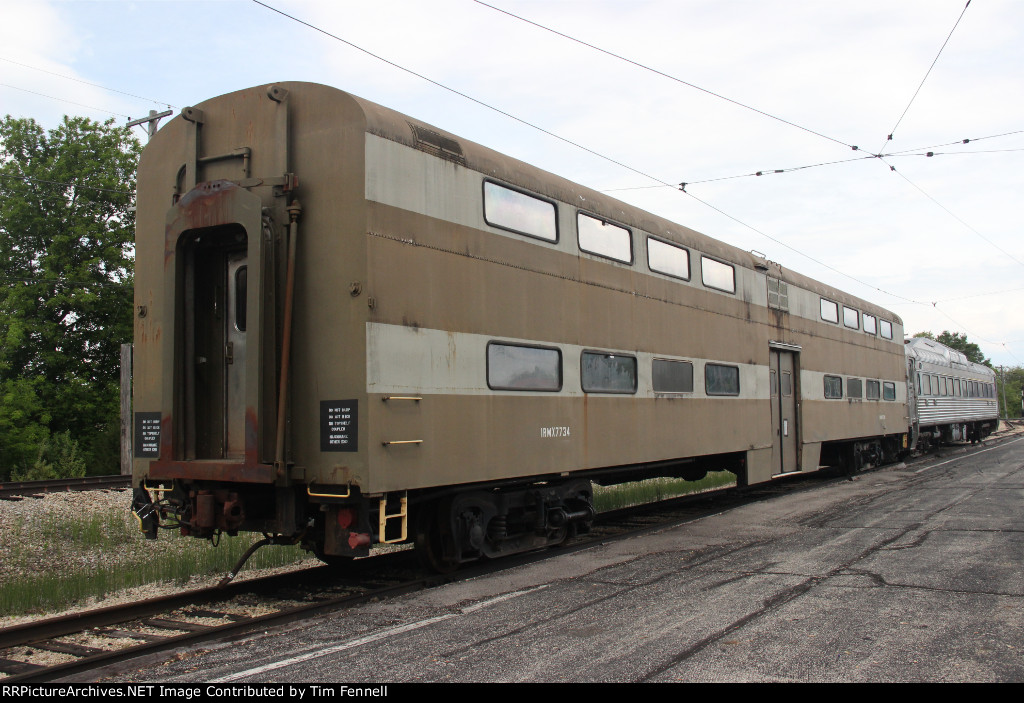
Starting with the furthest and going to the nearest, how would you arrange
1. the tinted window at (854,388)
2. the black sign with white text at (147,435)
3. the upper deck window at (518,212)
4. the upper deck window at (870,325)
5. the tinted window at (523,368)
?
the upper deck window at (870,325), the tinted window at (854,388), the upper deck window at (518,212), the tinted window at (523,368), the black sign with white text at (147,435)

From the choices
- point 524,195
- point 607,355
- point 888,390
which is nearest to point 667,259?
point 607,355

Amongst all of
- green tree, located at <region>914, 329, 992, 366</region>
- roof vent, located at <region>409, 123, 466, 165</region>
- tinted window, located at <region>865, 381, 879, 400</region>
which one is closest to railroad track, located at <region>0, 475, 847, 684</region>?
roof vent, located at <region>409, 123, 466, 165</region>

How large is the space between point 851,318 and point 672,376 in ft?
30.6

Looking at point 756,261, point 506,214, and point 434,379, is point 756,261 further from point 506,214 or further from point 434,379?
point 434,379

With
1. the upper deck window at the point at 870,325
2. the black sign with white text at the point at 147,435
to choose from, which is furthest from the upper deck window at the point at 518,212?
the upper deck window at the point at 870,325

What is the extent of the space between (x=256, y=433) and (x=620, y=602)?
314 cm

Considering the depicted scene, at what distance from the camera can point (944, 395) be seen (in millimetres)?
27078

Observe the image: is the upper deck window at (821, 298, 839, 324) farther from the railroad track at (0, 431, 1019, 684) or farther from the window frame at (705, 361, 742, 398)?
the railroad track at (0, 431, 1019, 684)

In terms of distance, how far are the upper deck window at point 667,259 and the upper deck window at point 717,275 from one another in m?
0.53

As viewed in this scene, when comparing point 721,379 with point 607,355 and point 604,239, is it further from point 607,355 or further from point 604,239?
point 604,239

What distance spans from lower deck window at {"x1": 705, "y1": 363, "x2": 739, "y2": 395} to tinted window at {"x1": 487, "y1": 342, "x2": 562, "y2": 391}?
149 inches

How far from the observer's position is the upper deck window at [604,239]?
9047 millimetres

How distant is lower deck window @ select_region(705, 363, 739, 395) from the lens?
450 inches

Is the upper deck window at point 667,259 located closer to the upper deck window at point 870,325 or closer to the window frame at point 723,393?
the window frame at point 723,393
